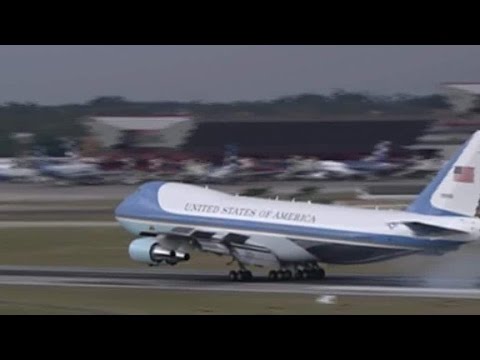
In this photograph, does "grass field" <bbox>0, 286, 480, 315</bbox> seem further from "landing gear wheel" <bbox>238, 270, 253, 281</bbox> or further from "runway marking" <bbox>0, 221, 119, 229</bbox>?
"runway marking" <bbox>0, 221, 119, 229</bbox>

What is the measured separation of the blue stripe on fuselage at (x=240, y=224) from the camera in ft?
185

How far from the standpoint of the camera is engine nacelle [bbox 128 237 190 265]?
60812 millimetres

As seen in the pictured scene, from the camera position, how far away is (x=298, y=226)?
59688 millimetres

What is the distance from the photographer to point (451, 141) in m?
146

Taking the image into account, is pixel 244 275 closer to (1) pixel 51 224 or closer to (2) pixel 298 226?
(2) pixel 298 226

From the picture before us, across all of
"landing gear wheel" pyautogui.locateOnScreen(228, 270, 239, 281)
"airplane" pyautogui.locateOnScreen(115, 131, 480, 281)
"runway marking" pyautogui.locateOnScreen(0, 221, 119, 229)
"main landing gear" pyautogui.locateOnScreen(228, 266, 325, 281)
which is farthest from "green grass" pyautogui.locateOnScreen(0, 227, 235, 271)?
"landing gear wheel" pyautogui.locateOnScreen(228, 270, 239, 281)

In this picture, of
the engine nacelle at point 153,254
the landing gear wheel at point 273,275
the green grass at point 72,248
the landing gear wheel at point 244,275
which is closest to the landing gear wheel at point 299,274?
the landing gear wheel at point 273,275

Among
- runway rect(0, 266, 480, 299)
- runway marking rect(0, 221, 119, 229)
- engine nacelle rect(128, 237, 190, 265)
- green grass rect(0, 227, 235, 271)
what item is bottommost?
runway rect(0, 266, 480, 299)

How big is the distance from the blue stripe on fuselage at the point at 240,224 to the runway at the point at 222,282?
1852 millimetres

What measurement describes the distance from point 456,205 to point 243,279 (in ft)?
34.7

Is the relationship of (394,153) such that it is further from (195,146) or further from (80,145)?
(80,145)

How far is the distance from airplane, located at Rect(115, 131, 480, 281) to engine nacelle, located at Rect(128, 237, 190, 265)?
47mm

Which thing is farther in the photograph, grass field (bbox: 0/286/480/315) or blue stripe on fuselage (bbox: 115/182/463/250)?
blue stripe on fuselage (bbox: 115/182/463/250)

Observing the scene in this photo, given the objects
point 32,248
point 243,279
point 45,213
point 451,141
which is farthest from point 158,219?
point 451,141
